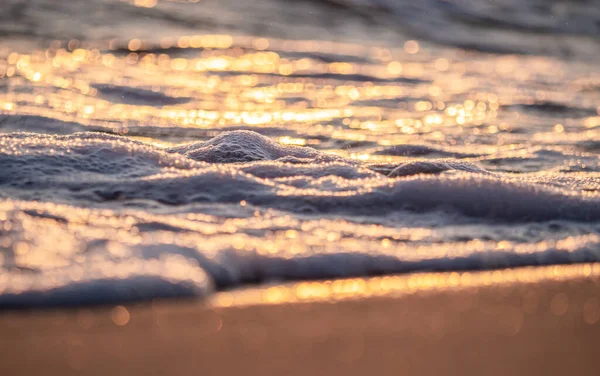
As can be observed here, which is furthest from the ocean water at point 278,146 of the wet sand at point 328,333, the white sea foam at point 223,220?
the wet sand at point 328,333

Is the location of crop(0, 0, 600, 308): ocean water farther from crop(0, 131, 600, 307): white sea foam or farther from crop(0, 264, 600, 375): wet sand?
crop(0, 264, 600, 375): wet sand

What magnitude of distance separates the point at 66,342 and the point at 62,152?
1692 millimetres

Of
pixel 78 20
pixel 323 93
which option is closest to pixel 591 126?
pixel 323 93

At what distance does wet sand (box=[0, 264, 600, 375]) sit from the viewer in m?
1.77


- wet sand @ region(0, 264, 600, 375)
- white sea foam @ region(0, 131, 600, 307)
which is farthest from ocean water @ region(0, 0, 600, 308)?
wet sand @ region(0, 264, 600, 375)

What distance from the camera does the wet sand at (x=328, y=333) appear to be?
1.77 metres

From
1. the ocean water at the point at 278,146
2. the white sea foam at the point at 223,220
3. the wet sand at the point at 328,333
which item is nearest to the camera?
the wet sand at the point at 328,333

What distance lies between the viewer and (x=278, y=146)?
4078 millimetres

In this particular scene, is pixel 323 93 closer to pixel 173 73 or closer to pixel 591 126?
pixel 173 73

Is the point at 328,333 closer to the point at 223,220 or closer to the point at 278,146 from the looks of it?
the point at 223,220

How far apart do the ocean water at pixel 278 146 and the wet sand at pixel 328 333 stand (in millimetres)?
109

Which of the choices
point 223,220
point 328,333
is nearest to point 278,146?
point 223,220

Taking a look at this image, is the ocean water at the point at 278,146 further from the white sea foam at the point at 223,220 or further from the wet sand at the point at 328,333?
the wet sand at the point at 328,333

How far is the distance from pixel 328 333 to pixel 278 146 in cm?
222
